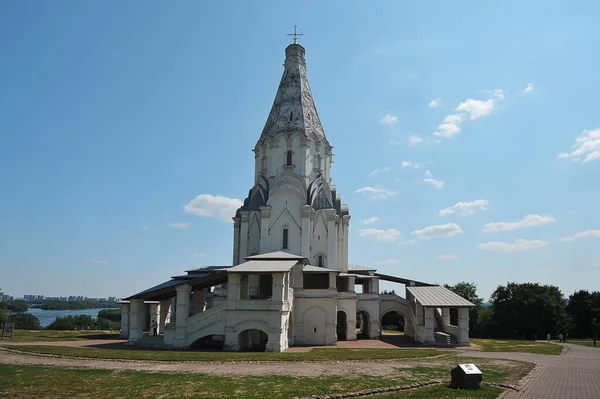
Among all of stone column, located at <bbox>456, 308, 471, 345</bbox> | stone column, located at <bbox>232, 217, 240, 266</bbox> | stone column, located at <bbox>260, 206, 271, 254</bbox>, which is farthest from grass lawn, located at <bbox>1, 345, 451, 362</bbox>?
stone column, located at <bbox>232, 217, 240, 266</bbox>

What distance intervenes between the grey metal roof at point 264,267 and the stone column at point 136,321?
6674 millimetres

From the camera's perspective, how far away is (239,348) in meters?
25.5

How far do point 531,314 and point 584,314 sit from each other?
8.48 metres

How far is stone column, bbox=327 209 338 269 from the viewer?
119ft

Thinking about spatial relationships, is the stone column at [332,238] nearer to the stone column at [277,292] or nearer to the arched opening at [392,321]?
the stone column at [277,292]

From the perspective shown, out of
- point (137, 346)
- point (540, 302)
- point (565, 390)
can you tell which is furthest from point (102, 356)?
point (540, 302)

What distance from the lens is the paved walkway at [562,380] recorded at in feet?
42.3

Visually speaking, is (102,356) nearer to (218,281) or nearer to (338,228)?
(218,281)

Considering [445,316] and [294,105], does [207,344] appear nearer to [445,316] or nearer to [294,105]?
[445,316]

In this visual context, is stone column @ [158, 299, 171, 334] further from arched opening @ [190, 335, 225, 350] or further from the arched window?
the arched window

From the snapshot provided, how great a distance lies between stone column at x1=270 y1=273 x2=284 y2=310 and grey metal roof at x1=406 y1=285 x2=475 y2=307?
10950mm

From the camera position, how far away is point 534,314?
148ft

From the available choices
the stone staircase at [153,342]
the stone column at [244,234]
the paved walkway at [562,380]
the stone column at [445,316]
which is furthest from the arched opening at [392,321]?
the stone staircase at [153,342]

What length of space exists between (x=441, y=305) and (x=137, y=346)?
19877mm
